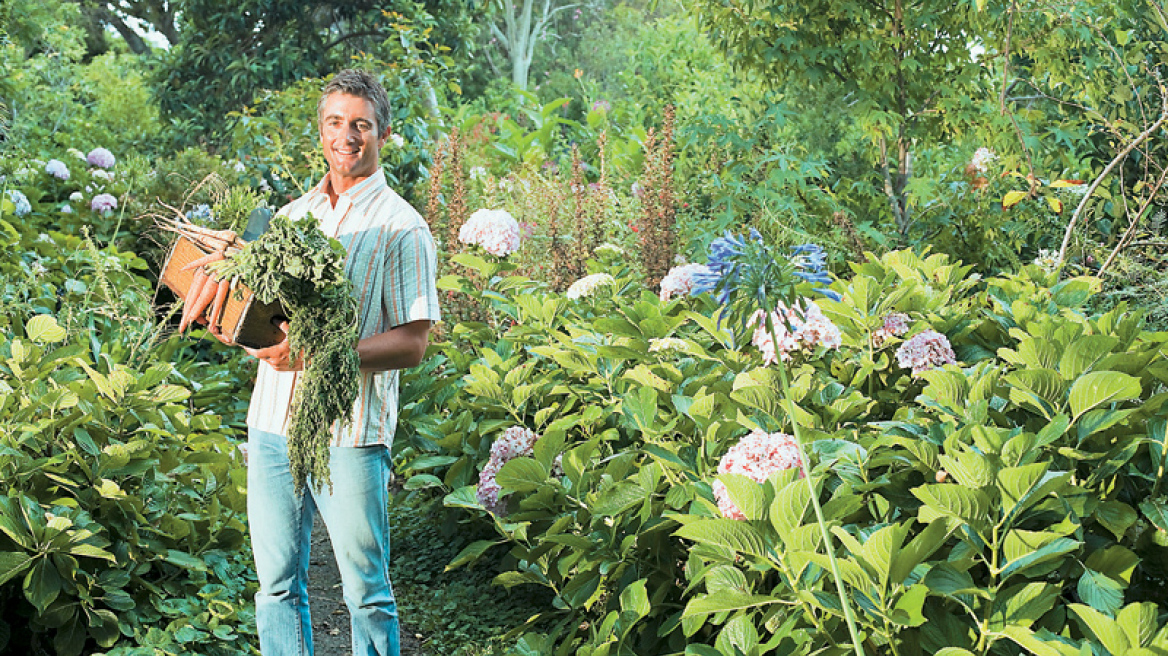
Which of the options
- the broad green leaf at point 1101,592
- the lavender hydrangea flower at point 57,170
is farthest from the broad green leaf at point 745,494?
the lavender hydrangea flower at point 57,170

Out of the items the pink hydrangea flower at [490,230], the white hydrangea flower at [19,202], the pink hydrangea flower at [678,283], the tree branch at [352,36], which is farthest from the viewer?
the tree branch at [352,36]

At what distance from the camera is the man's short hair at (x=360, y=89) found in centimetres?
211

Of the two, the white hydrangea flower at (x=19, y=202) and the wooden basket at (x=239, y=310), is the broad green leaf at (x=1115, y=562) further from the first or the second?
the white hydrangea flower at (x=19, y=202)

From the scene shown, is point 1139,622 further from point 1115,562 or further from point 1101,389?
point 1101,389

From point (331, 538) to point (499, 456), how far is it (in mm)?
902

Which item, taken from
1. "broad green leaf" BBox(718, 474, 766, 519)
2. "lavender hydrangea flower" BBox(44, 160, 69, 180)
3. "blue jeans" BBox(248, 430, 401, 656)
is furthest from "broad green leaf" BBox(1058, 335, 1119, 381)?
"lavender hydrangea flower" BBox(44, 160, 69, 180)

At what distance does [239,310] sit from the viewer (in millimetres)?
1882

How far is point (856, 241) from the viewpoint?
172 inches

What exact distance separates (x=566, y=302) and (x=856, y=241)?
1424 millimetres

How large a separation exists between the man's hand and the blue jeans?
0.18 m

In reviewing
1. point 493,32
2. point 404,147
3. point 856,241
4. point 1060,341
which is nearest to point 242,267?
point 1060,341

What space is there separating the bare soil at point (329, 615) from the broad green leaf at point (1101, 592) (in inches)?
75.3

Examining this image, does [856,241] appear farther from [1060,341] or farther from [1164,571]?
[1164,571]

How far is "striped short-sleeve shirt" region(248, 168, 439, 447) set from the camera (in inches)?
82.7
